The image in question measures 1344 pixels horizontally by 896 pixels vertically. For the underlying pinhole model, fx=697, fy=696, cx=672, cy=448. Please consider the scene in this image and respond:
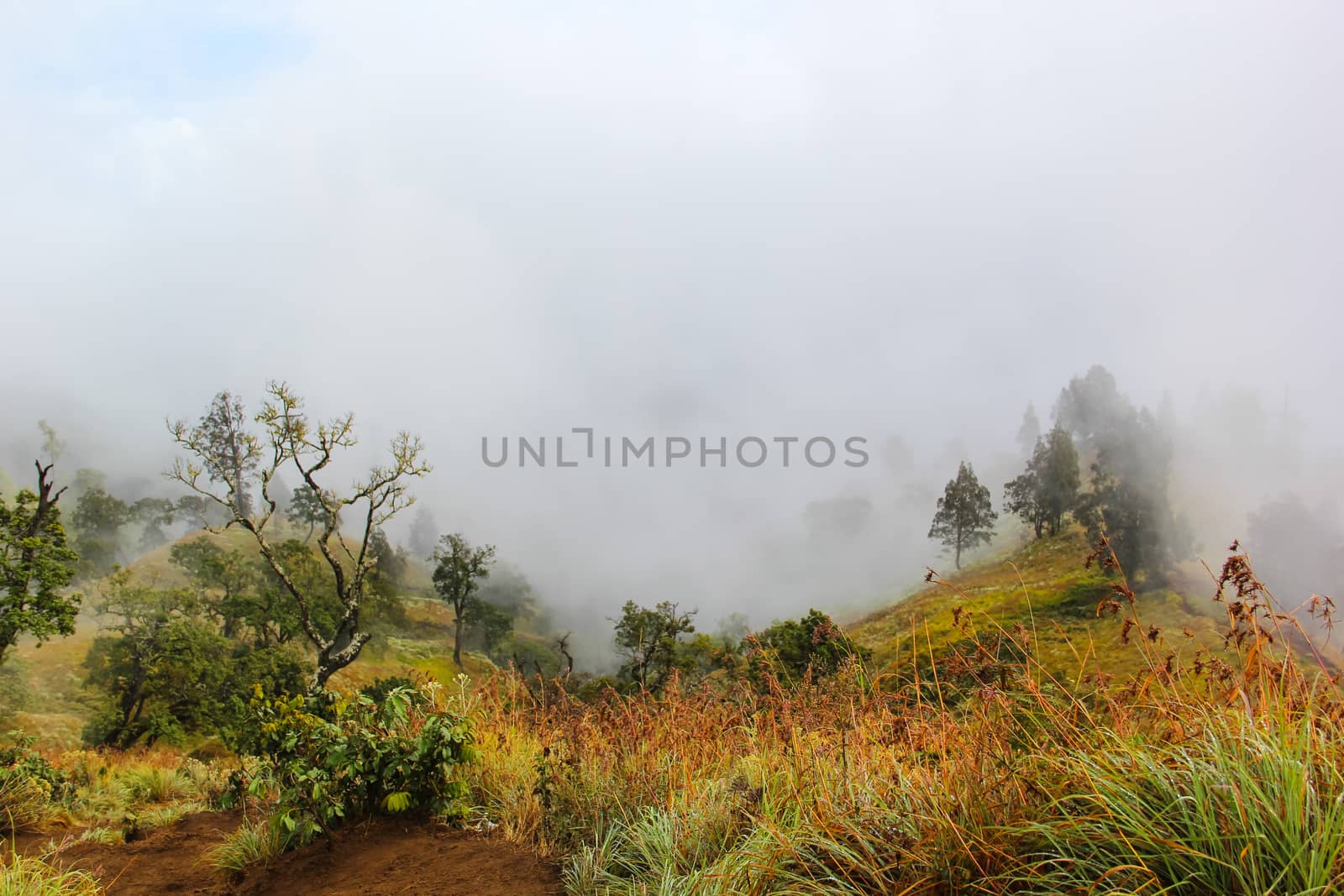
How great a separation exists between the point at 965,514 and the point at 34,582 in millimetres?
74442

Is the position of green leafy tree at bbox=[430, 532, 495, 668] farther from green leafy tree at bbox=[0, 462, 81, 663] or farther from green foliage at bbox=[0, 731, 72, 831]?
green foliage at bbox=[0, 731, 72, 831]

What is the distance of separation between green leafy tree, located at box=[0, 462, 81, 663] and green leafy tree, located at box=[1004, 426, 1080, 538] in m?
72.3

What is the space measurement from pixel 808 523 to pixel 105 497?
154100 millimetres

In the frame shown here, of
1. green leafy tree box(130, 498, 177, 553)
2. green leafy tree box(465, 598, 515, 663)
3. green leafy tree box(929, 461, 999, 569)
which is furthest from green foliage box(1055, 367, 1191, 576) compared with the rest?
green leafy tree box(130, 498, 177, 553)

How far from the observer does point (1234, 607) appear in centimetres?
301

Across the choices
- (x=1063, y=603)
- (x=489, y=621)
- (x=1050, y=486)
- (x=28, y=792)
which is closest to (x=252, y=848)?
(x=28, y=792)

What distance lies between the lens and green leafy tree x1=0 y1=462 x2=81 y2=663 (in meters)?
12.3

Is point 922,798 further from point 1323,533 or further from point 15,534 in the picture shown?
point 1323,533

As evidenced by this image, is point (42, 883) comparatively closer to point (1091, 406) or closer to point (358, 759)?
point (358, 759)

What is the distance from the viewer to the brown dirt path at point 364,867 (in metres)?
4.59

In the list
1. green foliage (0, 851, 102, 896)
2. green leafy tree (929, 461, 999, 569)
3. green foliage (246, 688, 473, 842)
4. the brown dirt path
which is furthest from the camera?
green leafy tree (929, 461, 999, 569)

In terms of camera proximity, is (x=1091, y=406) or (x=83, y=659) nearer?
(x=83, y=659)

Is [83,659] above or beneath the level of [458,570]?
beneath

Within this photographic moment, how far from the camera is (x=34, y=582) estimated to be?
12945mm
